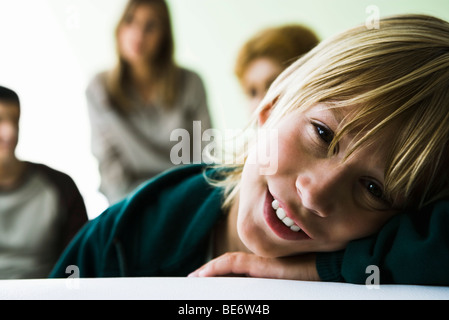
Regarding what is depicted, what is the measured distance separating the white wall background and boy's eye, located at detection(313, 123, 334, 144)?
3.36 ft

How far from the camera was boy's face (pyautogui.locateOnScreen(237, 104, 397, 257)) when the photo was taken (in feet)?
1.43

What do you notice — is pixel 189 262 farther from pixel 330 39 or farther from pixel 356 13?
pixel 356 13

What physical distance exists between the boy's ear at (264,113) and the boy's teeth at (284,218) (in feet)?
0.47

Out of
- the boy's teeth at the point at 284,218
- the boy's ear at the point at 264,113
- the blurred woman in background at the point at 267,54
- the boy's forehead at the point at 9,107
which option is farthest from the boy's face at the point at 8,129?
the boy's teeth at the point at 284,218

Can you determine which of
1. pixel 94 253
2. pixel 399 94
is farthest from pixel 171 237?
pixel 399 94

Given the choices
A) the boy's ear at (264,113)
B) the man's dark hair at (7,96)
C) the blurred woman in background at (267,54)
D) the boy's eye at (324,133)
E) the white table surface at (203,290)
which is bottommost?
the white table surface at (203,290)

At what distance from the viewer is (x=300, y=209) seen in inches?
18.0

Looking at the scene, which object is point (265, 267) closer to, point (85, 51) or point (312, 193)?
point (312, 193)

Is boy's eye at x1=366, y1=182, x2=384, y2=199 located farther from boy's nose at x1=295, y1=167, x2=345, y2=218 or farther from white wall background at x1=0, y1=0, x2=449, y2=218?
white wall background at x1=0, y1=0, x2=449, y2=218

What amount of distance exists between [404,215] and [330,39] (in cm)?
22

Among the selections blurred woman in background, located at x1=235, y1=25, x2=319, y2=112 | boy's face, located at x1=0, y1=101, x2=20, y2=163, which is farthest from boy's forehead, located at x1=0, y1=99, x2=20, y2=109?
blurred woman in background, located at x1=235, y1=25, x2=319, y2=112

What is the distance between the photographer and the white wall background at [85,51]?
5.10 ft

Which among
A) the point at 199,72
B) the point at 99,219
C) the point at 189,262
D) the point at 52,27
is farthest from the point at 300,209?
the point at 52,27

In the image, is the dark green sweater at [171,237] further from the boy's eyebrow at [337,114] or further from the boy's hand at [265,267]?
the boy's eyebrow at [337,114]
